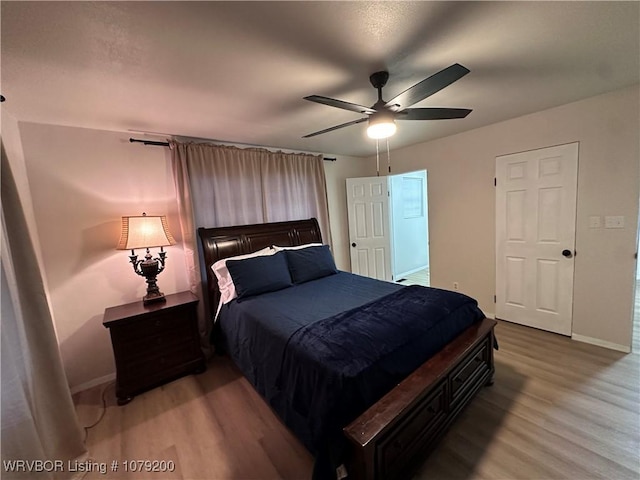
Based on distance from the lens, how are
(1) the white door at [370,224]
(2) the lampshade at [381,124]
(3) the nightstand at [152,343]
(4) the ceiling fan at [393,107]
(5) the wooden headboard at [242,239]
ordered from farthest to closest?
(1) the white door at [370,224] < (5) the wooden headboard at [242,239] < (3) the nightstand at [152,343] < (2) the lampshade at [381,124] < (4) the ceiling fan at [393,107]

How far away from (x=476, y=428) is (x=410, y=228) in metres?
4.43

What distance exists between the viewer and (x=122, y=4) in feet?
3.68

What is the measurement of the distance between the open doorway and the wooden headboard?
2382mm

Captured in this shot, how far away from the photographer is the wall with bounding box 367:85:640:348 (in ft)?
8.00

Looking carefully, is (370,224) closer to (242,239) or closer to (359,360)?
(242,239)

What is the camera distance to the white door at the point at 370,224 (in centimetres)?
437

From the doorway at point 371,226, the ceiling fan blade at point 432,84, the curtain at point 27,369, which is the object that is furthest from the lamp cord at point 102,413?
the doorway at point 371,226

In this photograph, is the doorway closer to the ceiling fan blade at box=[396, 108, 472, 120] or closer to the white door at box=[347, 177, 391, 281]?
the white door at box=[347, 177, 391, 281]

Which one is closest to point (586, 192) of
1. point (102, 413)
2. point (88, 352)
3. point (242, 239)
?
point (242, 239)

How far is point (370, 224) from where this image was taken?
173 inches

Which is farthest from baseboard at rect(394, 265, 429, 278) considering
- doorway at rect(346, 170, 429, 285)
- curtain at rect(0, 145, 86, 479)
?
curtain at rect(0, 145, 86, 479)

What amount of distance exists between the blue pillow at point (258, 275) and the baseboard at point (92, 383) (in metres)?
1.48

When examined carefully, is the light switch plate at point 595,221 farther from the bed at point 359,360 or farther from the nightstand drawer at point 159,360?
the nightstand drawer at point 159,360

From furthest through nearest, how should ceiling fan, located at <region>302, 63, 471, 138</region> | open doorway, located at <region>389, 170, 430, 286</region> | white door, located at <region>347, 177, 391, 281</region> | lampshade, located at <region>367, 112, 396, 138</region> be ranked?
open doorway, located at <region>389, 170, 430, 286</region>, white door, located at <region>347, 177, 391, 281</region>, lampshade, located at <region>367, 112, 396, 138</region>, ceiling fan, located at <region>302, 63, 471, 138</region>
